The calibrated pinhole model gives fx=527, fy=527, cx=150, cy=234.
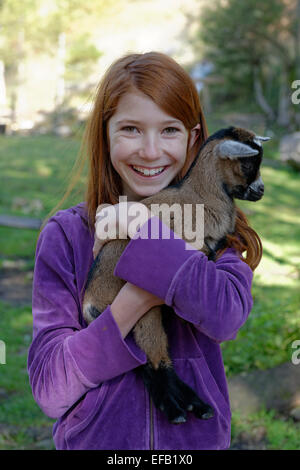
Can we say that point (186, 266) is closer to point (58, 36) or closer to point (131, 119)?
point (131, 119)

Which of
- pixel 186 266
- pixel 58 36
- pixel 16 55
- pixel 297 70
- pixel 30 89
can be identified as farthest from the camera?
pixel 30 89

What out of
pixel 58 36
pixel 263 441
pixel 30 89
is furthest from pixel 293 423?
pixel 30 89

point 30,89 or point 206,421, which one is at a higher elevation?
point 206,421

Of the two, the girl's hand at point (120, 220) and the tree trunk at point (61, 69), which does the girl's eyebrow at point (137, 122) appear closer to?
the girl's hand at point (120, 220)

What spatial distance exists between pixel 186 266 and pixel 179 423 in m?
0.53

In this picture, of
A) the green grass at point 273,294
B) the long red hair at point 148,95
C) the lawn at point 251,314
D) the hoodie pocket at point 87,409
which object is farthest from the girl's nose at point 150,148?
the green grass at point 273,294

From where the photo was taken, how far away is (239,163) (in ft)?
6.36

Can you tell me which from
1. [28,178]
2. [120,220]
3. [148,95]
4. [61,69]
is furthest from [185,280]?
[61,69]

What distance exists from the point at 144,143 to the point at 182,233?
346 mm

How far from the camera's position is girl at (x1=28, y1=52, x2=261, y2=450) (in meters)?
1.55

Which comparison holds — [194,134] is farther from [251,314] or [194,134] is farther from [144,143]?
[251,314]

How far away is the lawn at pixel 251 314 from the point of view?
374 centimetres

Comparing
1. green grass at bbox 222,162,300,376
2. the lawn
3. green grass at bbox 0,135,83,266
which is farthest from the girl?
green grass at bbox 0,135,83,266

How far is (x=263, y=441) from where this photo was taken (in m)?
3.62
